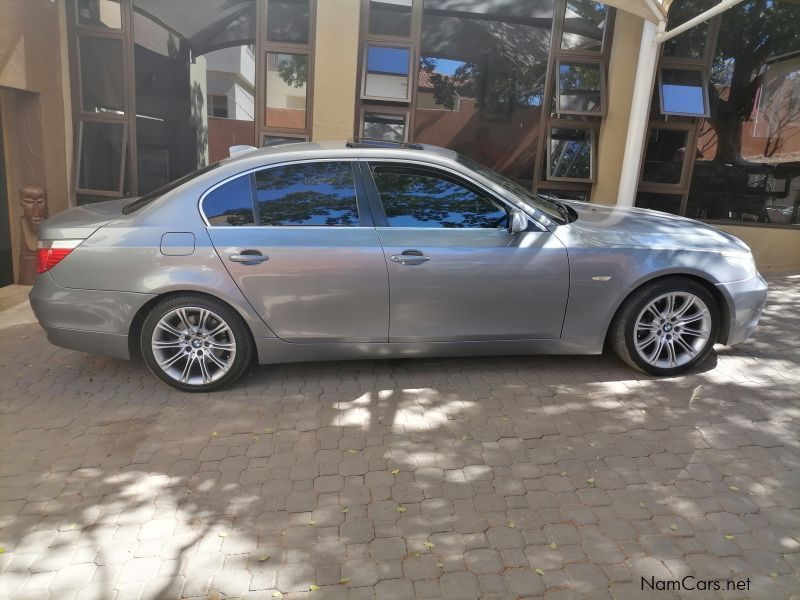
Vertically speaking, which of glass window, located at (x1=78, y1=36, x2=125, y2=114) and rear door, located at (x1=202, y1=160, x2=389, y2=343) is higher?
glass window, located at (x1=78, y1=36, x2=125, y2=114)

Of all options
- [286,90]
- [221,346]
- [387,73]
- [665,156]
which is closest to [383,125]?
[387,73]

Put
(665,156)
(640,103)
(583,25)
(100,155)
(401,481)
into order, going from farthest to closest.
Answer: (665,156), (583,25), (100,155), (640,103), (401,481)

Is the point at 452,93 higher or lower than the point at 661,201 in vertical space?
higher

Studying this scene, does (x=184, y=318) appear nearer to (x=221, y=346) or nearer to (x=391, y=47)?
(x=221, y=346)

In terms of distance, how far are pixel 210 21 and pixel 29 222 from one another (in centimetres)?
323

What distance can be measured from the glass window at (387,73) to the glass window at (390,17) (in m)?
0.21

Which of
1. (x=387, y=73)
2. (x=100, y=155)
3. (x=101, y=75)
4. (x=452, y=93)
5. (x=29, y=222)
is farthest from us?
(x=452, y=93)

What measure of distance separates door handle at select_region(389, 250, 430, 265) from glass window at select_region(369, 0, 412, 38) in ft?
15.2

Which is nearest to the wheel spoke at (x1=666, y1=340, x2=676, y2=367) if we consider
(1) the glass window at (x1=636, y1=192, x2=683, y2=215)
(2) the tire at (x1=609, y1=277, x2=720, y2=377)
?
(2) the tire at (x1=609, y1=277, x2=720, y2=377)

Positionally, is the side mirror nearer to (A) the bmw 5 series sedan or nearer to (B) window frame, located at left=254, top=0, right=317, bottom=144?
(A) the bmw 5 series sedan

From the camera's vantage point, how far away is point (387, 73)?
301 inches

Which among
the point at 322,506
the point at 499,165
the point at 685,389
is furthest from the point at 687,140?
the point at 322,506

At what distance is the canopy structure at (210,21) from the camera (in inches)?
295

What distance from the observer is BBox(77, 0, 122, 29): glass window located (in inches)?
283
